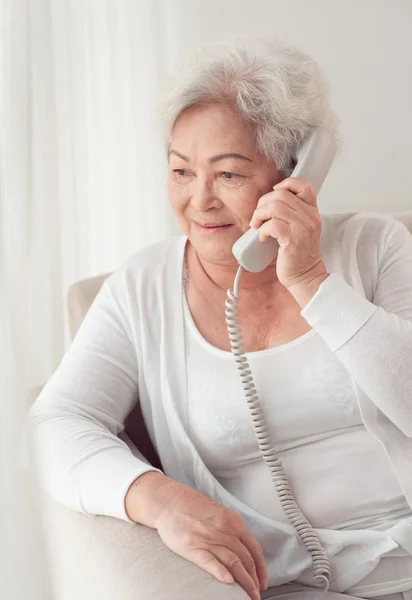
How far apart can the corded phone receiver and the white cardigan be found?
12 cm

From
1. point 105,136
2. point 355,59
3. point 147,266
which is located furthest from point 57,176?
point 355,59

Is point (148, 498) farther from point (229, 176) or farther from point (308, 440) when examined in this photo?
point (229, 176)

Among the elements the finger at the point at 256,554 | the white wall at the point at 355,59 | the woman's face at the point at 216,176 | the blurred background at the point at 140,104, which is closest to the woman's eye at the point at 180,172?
the woman's face at the point at 216,176

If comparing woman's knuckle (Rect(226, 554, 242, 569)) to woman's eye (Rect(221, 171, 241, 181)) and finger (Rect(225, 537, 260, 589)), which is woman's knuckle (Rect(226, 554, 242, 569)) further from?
woman's eye (Rect(221, 171, 241, 181))

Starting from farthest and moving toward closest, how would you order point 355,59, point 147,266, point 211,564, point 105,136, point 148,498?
point 355,59, point 105,136, point 147,266, point 148,498, point 211,564

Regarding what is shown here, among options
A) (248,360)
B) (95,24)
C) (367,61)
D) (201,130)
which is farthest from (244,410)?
(367,61)

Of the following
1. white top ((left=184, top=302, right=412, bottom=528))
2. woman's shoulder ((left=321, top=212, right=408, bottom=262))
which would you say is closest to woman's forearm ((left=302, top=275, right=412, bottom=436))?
white top ((left=184, top=302, right=412, bottom=528))

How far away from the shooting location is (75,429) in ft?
4.55

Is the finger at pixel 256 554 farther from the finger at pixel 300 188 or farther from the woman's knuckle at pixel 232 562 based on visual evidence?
the finger at pixel 300 188

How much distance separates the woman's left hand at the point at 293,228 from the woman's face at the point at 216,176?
0.22 feet

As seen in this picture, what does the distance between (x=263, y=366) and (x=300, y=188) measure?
314 mm

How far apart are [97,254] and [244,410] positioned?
765 mm

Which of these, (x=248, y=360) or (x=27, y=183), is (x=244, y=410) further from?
(x=27, y=183)

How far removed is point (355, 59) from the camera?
2.21 metres
